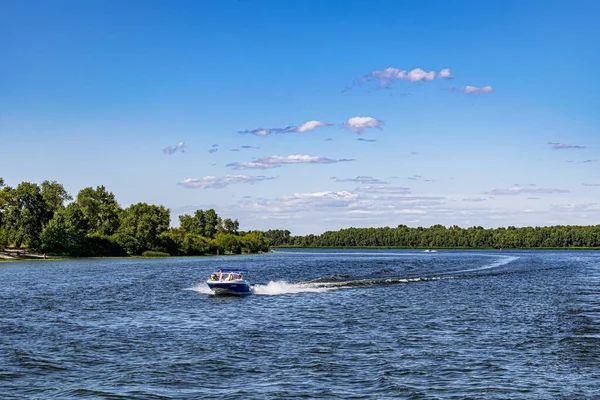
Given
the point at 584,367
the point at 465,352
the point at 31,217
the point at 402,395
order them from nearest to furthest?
the point at 402,395, the point at 584,367, the point at 465,352, the point at 31,217

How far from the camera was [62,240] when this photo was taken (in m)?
175

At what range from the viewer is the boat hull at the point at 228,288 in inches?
2697

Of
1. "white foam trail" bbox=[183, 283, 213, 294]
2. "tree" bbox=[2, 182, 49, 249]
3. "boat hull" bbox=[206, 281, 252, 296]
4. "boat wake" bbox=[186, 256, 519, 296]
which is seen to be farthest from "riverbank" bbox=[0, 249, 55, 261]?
"boat hull" bbox=[206, 281, 252, 296]

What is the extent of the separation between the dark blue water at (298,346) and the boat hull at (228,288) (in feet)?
4.30

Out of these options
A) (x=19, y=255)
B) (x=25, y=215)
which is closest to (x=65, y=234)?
(x=25, y=215)

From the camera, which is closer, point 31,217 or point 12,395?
point 12,395

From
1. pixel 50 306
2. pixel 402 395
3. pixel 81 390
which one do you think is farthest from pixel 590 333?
pixel 50 306

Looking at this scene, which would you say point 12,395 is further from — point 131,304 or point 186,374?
point 131,304

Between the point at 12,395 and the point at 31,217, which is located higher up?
the point at 31,217

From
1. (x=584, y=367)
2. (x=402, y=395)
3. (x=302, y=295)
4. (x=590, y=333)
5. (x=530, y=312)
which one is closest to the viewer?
(x=402, y=395)

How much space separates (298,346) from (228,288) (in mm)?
33038

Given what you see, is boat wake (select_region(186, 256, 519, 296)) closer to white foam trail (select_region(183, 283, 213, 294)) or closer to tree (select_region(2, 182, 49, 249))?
white foam trail (select_region(183, 283, 213, 294))

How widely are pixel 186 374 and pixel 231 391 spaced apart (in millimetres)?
3977

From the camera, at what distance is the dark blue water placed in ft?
88.3
